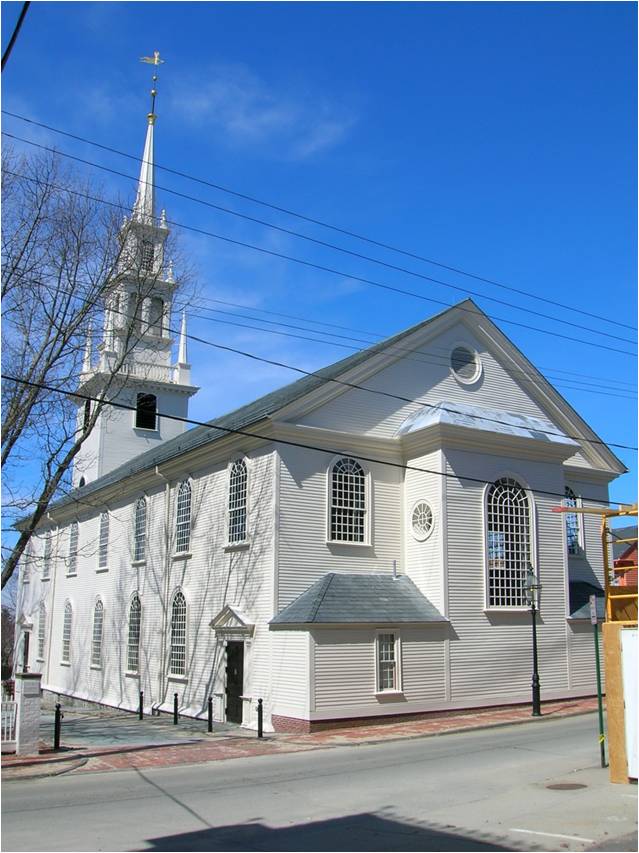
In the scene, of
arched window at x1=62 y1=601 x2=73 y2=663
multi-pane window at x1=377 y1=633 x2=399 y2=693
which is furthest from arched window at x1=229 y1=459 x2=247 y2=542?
arched window at x1=62 y1=601 x2=73 y2=663

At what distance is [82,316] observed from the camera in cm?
2089

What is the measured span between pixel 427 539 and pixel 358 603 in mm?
3161

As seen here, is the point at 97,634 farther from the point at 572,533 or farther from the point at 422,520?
the point at 572,533

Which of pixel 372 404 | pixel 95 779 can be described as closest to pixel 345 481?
pixel 372 404

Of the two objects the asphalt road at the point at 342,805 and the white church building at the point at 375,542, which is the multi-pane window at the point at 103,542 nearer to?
the white church building at the point at 375,542

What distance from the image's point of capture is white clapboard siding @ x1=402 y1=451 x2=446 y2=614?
76.9 ft

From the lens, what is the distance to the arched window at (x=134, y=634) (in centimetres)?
3100

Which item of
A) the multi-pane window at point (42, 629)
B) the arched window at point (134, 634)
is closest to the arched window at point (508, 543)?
the arched window at point (134, 634)

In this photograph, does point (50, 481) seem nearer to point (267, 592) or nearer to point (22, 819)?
point (267, 592)

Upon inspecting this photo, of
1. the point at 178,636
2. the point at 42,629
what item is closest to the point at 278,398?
the point at 178,636

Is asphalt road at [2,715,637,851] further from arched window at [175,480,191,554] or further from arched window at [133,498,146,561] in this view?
arched window at [133,498,146,561]

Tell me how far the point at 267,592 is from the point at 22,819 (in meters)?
12.1

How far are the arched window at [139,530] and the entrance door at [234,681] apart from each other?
28.3ft

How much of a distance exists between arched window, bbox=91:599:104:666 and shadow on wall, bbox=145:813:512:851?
2623cm
